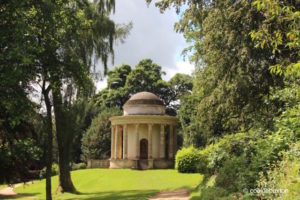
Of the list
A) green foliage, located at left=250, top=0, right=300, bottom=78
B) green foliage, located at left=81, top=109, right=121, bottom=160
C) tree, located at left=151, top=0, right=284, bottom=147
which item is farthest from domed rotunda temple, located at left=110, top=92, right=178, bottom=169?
green foliage, located at left=250, top=0, right=300, bottom=78

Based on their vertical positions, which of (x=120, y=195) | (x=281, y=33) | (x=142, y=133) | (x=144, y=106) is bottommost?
(x=120, y=195)

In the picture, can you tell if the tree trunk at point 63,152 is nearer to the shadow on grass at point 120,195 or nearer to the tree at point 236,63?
the shadow on grass at point 120,195

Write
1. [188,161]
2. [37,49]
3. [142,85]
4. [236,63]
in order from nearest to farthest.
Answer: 1. [37,49]
2. [236,63]
3. [188,161]
4. [142,85]

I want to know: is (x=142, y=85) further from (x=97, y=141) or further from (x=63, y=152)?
(x=63, y=152)

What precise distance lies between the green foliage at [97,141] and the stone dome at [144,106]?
7638 mm

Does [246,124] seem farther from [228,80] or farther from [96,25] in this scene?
[96,25]

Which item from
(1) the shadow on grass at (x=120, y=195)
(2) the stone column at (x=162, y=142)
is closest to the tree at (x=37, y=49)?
(1) the shadow on grass at (x=120, y=195)

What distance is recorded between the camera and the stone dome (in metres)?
41.1

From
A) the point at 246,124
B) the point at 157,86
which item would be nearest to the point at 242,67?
the point at 246,124

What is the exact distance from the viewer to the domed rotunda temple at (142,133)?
40.0 meters

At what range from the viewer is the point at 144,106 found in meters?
41.0

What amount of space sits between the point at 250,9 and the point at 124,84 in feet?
168

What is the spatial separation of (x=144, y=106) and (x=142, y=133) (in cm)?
307

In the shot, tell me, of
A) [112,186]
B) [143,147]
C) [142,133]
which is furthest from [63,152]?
[143,147]
